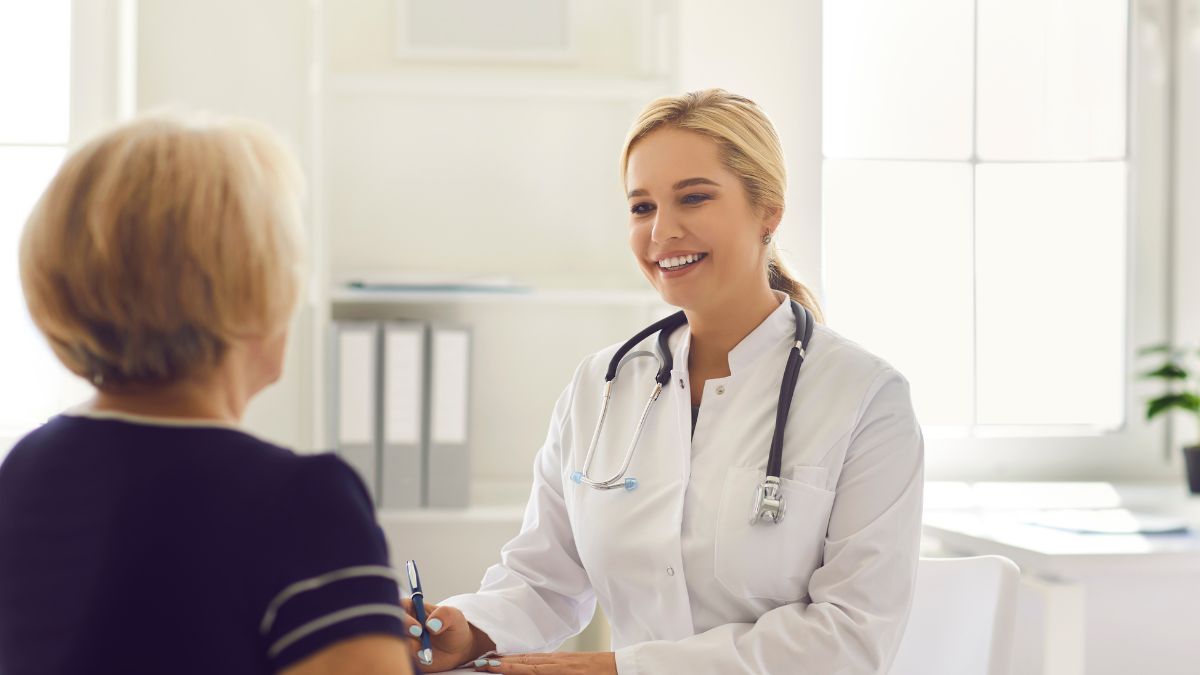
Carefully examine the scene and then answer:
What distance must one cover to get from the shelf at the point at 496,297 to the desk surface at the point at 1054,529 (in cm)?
85

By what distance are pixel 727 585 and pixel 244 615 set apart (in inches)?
34.8

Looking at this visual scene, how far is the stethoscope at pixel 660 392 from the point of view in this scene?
4.94ft

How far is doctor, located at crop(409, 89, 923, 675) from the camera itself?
149 cm

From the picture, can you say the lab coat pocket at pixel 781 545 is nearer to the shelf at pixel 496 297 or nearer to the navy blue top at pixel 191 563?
the navy blue top at pixel 191 563

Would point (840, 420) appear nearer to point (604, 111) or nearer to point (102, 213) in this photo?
point (102, 213)

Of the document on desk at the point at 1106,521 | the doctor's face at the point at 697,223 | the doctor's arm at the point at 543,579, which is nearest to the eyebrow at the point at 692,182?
the doctor's face at the point at 697,223

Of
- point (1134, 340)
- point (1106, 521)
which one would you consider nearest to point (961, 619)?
point (1106, 521)

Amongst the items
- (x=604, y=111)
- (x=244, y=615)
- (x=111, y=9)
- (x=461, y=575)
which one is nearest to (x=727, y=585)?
A: (x=244, y=615)

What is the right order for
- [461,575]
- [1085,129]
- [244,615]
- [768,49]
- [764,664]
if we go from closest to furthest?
[244,615], [764,664], [461,575], [768,49], [1085,129]

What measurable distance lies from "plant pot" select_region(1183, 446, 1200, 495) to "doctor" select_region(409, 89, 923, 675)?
4.69 ft

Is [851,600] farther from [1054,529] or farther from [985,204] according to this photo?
[985,204]

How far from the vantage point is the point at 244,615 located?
769mm

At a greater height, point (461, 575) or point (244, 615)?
point (244, 615)

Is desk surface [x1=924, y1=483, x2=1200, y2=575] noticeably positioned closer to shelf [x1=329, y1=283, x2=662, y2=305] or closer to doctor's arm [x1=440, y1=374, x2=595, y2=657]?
shelf [x1=329, y1=283, x2=662, y2=305]
